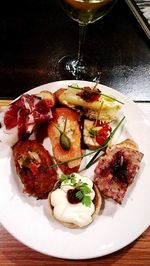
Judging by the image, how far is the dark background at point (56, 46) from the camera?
184 cm

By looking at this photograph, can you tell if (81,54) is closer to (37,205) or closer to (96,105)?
(96,105)

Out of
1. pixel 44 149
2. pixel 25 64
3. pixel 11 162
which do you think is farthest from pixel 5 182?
pixel 25 64

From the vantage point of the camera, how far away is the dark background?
1837mm

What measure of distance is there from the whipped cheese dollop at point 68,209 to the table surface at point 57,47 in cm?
A: 52

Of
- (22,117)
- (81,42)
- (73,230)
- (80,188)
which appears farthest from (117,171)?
(81,42)

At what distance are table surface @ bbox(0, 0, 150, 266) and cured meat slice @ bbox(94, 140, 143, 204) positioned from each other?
314 millimetres

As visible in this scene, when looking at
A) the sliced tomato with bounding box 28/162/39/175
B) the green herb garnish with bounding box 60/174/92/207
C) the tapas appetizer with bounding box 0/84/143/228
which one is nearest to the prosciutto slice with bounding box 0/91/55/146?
the tapas appetizer with bounding box 0/84/143/228

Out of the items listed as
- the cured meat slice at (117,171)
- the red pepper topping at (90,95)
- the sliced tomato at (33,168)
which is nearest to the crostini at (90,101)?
the red pepper topping at (90,95)

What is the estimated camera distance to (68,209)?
52.6 inches

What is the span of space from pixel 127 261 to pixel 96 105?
0.60m

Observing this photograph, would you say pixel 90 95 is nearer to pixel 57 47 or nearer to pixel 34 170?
pixel 34 170

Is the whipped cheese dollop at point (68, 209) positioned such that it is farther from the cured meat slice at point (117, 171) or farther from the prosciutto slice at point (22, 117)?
the prosciutto slice at point (22, 117)

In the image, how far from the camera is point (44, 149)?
1.52 meters

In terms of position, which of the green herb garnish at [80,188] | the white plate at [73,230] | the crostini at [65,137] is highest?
the crostini at [65,137]
